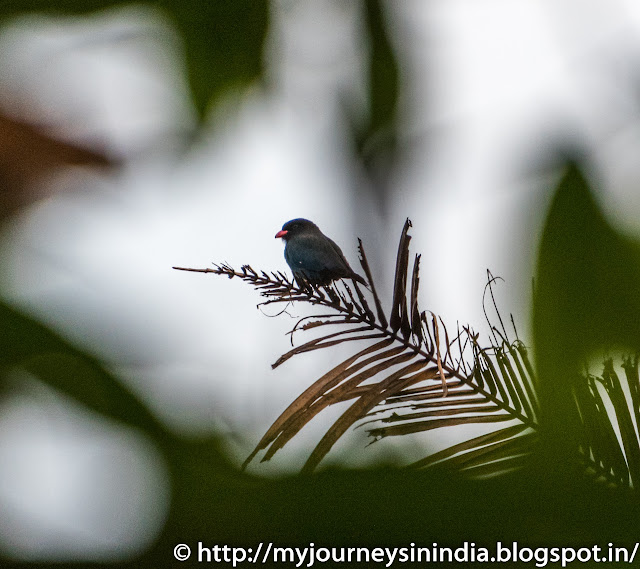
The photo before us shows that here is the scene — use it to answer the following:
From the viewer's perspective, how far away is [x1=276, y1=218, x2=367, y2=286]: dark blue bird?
2.47 m

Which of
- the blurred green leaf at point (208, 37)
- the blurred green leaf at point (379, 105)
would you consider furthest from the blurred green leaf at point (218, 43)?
the blurred green leaf at point (379, 105)

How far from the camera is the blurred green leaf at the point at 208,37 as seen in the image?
249cm

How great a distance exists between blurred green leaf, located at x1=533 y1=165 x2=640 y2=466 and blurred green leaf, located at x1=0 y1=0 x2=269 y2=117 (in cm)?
151

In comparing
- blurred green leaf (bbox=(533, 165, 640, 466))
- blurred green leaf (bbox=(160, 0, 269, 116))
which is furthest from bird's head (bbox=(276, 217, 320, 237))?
blurred green leaf (bbox=(533, 165, 640, 466))

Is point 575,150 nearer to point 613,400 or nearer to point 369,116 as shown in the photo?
point 613,400

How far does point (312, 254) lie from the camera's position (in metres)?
2.67

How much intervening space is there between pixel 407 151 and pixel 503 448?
69.4 inches

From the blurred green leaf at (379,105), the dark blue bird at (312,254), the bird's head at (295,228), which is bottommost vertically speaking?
the dark blue bird at (312,254)

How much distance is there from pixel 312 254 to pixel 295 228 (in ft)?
2.22

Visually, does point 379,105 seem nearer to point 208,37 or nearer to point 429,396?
point 208,37

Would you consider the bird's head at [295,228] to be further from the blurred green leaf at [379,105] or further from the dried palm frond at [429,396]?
the dried palm frond at [429,396]

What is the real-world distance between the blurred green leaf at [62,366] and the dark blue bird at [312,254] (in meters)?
0.72

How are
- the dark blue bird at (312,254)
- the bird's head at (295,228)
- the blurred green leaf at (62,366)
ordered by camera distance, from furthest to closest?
the bird's head at (295,228), the dark blue bird at (312,254), the blurred green leaf at (62,366)

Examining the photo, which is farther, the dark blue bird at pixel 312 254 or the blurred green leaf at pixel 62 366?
the dark blue bird at pixel 312 254
